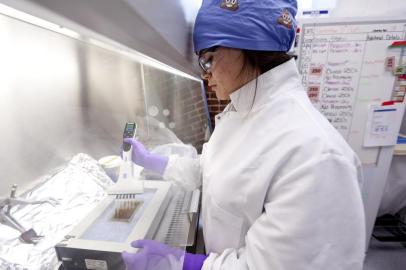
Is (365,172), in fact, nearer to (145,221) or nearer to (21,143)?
(145,221)

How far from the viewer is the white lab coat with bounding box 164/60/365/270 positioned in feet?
1.52

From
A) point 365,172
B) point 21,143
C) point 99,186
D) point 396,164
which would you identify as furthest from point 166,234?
point 396,164

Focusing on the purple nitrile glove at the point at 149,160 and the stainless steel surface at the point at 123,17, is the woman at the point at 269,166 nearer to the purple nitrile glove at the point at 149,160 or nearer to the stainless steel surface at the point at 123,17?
the stainless steel surface at the point at 123,17

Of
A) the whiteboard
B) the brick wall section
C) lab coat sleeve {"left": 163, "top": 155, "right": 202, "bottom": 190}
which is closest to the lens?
lab coat sleeve {"left": 163, "top": 155, "right": 202, "bottom": 190}

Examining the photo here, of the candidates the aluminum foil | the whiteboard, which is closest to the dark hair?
the aluminum foil

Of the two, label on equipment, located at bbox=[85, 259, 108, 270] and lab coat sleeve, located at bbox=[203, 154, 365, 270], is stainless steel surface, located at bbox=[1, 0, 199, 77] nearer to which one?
→ lab coat sleeve, located at bbox=[203, 154, 365, 270]

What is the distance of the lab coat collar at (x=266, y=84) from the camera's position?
0.62m

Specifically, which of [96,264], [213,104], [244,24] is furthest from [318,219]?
[213,104]

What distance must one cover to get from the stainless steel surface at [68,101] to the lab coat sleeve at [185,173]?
438 millimetres

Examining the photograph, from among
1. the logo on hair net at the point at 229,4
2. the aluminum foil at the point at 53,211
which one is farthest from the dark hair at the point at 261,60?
the aluminum foil at the point at 53,211

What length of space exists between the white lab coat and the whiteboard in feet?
3.79

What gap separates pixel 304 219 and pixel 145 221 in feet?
1.56

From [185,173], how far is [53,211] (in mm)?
521

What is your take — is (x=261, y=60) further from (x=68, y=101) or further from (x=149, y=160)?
(x=68, y=101)
